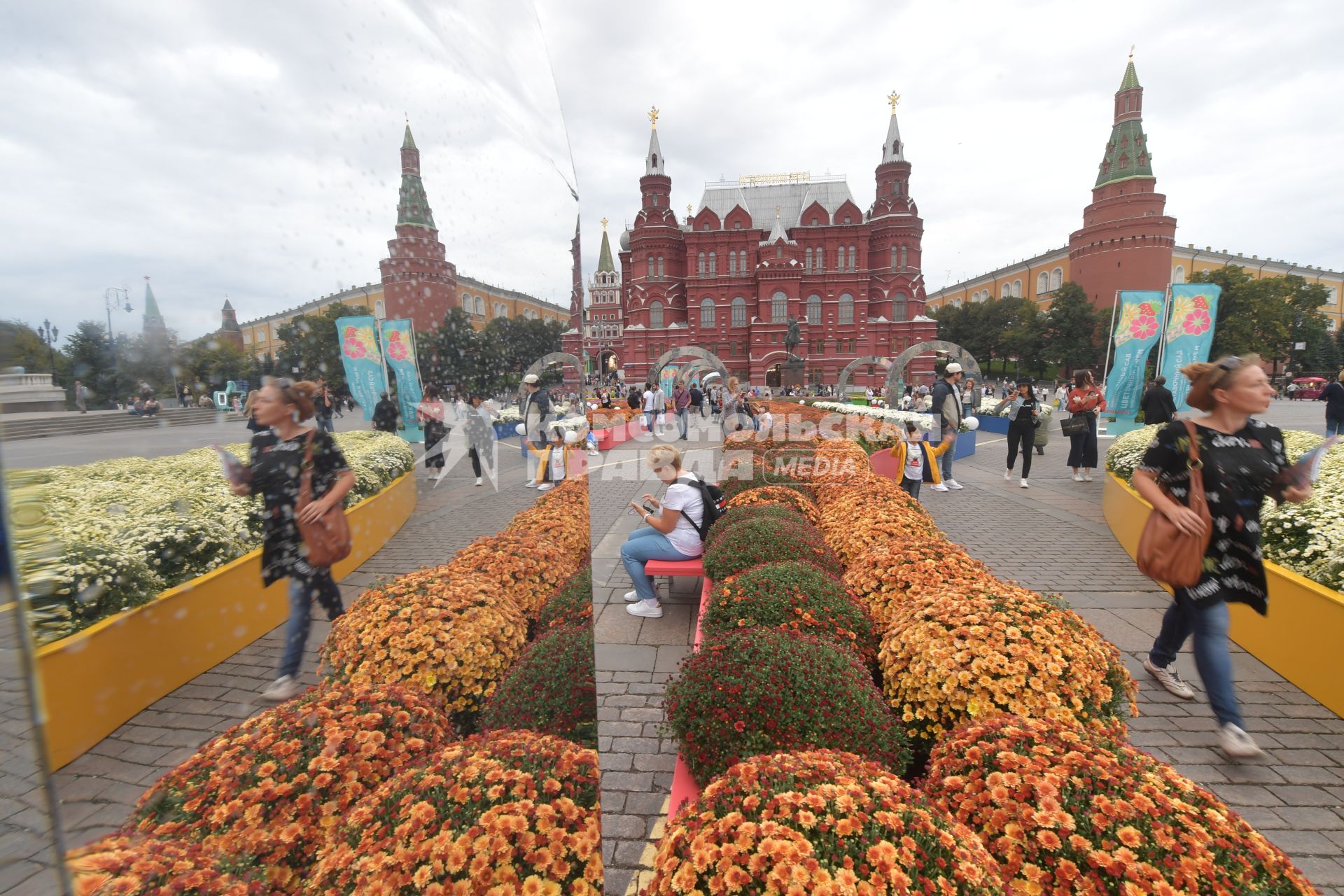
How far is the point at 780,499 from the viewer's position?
521 centimetres

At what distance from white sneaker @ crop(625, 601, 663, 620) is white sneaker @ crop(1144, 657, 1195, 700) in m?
2.96

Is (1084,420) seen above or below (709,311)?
below

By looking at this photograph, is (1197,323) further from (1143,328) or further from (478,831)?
(478,831)

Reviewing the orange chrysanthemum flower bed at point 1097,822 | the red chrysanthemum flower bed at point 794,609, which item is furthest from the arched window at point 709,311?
the orange chrysanthemum flower bed at point 1097,822

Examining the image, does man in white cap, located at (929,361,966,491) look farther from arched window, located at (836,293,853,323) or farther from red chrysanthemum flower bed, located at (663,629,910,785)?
arched window, located at (836,293,853,323)

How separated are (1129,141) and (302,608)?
6155cm

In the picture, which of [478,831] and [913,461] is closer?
[478,831]

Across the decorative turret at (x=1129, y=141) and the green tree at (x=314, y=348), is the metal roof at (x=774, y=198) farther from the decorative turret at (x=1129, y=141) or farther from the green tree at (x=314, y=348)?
the green tree at (x=314, y=348)

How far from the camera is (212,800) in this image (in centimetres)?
85

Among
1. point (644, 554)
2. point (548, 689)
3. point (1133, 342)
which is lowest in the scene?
point (644, 554)

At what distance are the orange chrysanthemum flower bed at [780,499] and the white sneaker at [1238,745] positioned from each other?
9.11ft

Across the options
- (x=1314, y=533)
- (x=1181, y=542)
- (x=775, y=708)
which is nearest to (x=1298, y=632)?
(x=1314, y=533)

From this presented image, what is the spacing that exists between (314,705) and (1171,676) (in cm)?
405

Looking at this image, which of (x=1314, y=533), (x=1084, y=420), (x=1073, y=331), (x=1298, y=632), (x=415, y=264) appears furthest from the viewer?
(x=1073, y=331)
